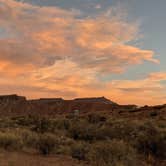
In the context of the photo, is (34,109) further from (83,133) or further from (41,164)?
(41,164)

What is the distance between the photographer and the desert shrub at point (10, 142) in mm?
15262

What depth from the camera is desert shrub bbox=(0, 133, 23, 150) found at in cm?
1526

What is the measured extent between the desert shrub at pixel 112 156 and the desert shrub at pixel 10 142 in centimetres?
468

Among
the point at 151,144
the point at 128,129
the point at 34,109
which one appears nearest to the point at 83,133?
the point at 128,129

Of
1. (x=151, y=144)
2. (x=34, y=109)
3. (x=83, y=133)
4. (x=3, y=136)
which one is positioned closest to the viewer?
(x=151, y=144)

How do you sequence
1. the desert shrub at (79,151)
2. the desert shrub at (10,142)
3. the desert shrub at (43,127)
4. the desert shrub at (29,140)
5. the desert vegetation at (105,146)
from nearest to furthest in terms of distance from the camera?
the desert vegetation at (105,146)
the desert shrub at (79,151)
the desert shrub at (10,142)
the desert shrub at (29,140)
the desert shrub at (43,127)

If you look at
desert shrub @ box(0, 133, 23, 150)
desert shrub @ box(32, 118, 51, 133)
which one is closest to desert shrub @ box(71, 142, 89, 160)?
desert shrub @ box(0, 133, 23, 150)

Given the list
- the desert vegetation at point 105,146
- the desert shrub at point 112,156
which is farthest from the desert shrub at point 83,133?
the desert shrub at point 112,156

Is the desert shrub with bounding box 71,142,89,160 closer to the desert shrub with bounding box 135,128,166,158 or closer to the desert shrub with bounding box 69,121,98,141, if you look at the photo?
the desert shrub with bounding box 135,128,166,158

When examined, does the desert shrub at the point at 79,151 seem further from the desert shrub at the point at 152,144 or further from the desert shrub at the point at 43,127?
the desert shrub at the point at 43,127

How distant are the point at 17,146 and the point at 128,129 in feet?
24.3

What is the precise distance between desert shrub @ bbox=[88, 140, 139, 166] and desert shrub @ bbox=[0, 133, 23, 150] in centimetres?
468

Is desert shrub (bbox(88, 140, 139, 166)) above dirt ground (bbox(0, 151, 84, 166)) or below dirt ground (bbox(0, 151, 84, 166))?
above

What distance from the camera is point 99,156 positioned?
11.9 metres
